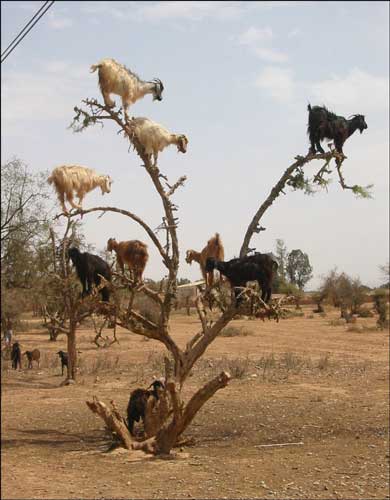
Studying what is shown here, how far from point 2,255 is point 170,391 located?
7136 mm

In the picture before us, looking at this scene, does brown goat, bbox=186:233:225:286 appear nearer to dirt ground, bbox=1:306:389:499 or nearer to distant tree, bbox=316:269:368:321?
dirt ground, bbox=1:306:389:499

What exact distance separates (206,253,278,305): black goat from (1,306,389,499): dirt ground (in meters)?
2.29

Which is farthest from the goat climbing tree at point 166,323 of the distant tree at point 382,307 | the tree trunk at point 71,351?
the distant tree at point 382,307

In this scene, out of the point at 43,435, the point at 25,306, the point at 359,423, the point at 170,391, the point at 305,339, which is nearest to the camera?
the point at 25,306

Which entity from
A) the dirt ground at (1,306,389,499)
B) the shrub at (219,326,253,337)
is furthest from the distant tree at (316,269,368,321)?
the dirt ground at (1,306,389,499)

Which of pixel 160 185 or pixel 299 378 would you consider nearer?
pixel 160 185

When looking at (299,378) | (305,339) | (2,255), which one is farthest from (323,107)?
(305,339)

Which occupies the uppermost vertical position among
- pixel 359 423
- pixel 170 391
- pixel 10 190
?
pixel 10 190

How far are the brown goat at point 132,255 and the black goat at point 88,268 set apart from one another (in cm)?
43

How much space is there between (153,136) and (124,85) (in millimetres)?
679

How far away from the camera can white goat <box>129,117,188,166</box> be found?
7.28m

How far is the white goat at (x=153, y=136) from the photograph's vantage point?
7281 millimetres

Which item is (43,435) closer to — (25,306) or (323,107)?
(323,107)

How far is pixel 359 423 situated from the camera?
10.2 m
